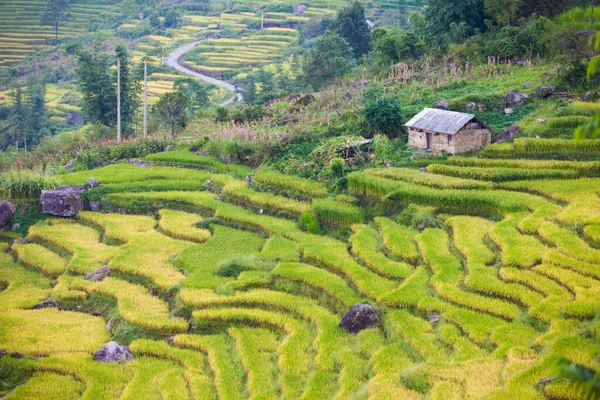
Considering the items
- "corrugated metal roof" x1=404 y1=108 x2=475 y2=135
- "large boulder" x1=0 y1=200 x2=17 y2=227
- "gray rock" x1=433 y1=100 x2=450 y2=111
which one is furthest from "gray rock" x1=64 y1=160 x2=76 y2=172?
"gray rock" x1=433 y1=100 x2=450 y2=111

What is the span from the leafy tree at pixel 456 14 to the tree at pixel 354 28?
30.6 feet

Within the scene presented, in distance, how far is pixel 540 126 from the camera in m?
20.8

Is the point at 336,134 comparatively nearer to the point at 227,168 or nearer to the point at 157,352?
the point at 227,168

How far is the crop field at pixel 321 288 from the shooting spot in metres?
12.1

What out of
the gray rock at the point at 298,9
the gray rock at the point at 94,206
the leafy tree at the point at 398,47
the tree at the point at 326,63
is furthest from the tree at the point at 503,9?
the gray rock at the point at 298,9

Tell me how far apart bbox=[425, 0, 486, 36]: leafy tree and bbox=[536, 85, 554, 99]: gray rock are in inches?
326

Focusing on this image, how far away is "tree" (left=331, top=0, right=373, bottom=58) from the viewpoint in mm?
40878

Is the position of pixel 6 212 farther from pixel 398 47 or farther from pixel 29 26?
pixel 29 26

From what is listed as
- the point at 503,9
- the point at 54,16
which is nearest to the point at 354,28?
the point at 503,9

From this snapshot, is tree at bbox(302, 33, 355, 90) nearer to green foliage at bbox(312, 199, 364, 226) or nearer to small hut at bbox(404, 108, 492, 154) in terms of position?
small hut at bbox(404, 108, 492, 154)

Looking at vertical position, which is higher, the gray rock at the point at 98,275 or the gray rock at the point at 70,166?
the gray rock at the point at 70,166

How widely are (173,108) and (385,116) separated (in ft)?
41.8

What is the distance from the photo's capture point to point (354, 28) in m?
41.7

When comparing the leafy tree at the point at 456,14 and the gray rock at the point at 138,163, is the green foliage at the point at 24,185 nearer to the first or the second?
the gray rock at the point at 138,163
